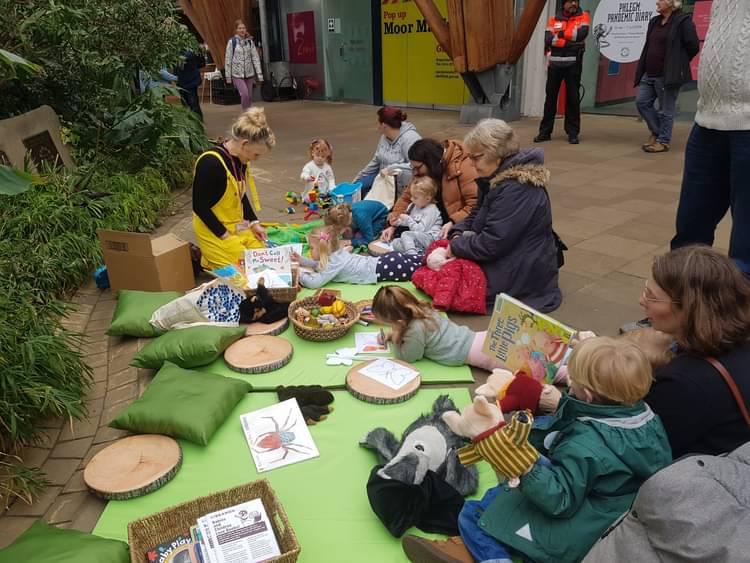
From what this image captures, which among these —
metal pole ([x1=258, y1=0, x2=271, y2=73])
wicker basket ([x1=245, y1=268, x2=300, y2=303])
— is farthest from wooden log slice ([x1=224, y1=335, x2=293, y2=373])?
metal pole ([x1=258, y1=0, x2=271, y2=73])

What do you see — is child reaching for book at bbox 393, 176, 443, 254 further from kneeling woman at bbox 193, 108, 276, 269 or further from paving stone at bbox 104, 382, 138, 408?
paving stone at bbox 104, 382, 138, 408

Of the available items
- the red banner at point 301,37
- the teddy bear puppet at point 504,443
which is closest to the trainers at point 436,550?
the teddy bear puppet at point 504,443

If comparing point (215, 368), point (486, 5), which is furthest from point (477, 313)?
point (486, 5)

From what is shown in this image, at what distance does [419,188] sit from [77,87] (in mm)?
4778

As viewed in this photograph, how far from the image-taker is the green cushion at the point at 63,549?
79.7 inches

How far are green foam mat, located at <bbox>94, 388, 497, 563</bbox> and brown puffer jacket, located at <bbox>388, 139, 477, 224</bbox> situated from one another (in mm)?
2163

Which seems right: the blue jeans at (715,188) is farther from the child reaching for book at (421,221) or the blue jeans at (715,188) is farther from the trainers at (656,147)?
the trainers at (656,147)

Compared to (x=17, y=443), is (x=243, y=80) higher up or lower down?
higher up

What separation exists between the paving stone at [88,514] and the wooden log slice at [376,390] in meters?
1.32

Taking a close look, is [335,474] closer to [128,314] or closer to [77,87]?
[128,314]

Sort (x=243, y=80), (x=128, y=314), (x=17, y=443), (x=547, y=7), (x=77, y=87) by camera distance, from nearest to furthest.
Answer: (x=17, y=443), (x=128, y=314), (x=77, y=87), (x=547, y=7), (x=243, y=80)

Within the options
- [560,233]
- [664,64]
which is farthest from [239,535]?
[664,64]

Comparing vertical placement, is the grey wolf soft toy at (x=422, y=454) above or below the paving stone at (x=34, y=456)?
above

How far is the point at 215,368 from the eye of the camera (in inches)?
138
